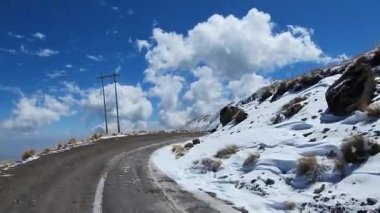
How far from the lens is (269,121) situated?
21.3 metres

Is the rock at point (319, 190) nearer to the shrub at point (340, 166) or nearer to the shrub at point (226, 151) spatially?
the shrub at point (340, 166)

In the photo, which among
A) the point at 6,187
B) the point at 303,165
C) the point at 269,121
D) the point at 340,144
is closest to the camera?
the point at 303,165

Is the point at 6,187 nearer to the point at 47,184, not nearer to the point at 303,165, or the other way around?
the point at 47,184

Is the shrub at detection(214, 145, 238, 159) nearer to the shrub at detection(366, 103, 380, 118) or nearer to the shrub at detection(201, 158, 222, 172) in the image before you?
the shrub at detection(201, 158, 222, 172)

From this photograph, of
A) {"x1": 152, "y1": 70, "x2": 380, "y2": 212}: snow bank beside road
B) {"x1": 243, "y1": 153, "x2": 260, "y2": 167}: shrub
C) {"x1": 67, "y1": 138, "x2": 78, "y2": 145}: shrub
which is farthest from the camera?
{"x1": 67, "y1": 138, "x2": 78, "y2": 145}: shrub

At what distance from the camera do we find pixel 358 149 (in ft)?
35.7

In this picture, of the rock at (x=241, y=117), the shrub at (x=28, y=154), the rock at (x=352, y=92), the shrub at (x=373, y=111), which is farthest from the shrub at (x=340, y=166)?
the shrub at (x=28, y=154)

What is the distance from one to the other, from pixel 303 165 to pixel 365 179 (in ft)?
6.72

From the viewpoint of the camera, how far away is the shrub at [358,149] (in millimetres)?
10677

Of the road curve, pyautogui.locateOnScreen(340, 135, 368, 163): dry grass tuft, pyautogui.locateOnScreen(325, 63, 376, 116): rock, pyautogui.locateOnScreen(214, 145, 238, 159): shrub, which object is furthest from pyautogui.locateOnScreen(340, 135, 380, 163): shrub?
pyautogui.locateOnScreen(214, 145, 238, 159): shrub

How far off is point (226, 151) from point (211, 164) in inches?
53.7

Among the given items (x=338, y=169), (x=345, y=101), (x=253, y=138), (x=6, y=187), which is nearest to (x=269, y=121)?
(x=253, y=138)

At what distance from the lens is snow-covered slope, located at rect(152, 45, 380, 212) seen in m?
9.41

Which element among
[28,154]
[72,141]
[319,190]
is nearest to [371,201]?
[319,190]
